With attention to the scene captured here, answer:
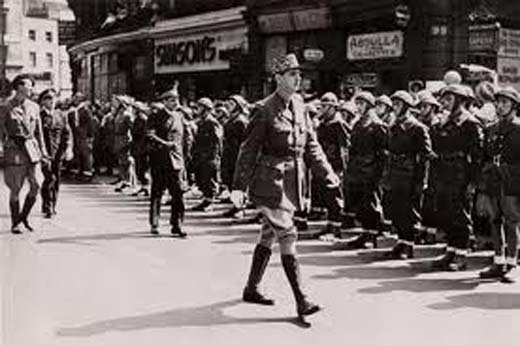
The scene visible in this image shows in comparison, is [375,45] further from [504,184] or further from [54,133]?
[504,184]

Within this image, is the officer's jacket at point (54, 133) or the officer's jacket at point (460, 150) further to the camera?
the officer's jacket at point (54, 133)

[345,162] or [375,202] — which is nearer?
[375,202]

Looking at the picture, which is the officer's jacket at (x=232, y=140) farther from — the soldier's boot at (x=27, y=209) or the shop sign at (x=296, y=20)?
the shop sign at (x=296, y=20)

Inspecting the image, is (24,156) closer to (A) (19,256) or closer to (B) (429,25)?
(A) (19,256)

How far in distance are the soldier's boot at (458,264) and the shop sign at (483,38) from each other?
10.0 m

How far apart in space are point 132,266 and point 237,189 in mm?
2423

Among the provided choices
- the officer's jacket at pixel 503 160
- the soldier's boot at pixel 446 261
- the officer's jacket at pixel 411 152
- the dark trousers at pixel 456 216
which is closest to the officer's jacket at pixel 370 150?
the officer's jacket at pixel 411 152

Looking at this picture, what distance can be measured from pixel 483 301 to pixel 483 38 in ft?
38.4

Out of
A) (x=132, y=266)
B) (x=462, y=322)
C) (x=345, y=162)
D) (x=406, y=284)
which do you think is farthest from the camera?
(x=345, y=162)

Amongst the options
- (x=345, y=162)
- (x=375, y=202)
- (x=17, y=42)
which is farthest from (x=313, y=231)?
(x=17, y=42)

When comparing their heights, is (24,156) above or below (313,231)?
above

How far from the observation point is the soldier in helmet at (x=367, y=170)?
34.2 ft

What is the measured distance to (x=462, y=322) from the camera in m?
6.88

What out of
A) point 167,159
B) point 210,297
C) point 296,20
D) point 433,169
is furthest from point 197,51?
point 210,297
